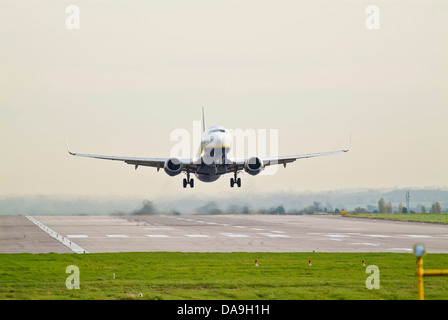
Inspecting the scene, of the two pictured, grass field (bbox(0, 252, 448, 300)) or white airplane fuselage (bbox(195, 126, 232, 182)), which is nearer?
grass field (bbox(0, 252, 448, 300))

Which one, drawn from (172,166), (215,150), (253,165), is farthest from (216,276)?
(172,166)

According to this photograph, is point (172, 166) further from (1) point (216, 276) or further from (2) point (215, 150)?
(1) point (216, 276)

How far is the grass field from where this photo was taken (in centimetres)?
Answer: 2112

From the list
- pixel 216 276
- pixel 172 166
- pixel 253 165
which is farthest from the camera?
pixel 172 166

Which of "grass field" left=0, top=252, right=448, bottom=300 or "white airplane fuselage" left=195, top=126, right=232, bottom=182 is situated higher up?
"white airplane fuselage" left=195, top=126, right=232, bottom=182

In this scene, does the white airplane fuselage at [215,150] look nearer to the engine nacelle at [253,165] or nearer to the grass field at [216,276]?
the engine nacelle at [253,165]

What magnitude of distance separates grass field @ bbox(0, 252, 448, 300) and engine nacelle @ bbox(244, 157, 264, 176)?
31.4m

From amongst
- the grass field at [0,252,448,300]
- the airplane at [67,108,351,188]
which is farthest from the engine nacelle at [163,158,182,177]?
the grass field at [0,252,448,300]

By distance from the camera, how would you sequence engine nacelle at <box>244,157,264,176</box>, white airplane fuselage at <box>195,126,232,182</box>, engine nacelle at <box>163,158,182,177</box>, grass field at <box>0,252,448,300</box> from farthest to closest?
engine nacelle at <box>163,158,182,177</box>
engine nacelle at <box>244,157,264,176</box>
white airplane fuselage at <box>195,126,232,182</box>
grass field at <box>0,252,448,300</box>

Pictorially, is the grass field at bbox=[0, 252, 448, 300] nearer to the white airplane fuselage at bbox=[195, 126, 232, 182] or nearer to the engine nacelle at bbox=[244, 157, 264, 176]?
the white airplane fuselage at bbox=[195, 126, 232, 182]

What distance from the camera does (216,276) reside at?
25.5 meters

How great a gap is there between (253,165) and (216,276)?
4161 centimetres
